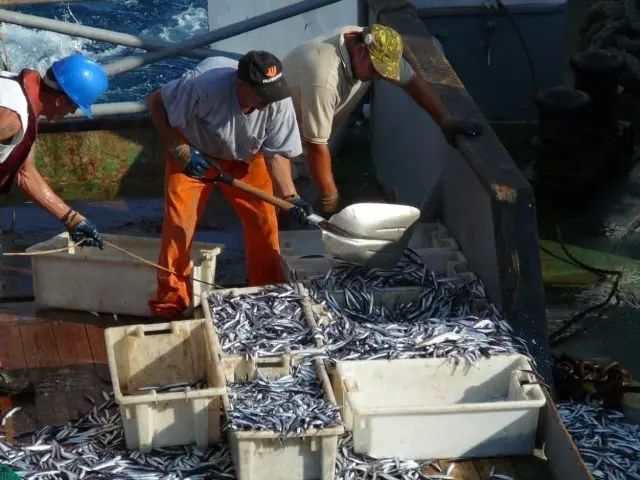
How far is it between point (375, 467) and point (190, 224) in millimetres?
2303

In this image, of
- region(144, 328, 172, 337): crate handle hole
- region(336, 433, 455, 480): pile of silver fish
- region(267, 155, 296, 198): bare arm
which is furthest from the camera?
region(267, 155, 296, 198): bare arm

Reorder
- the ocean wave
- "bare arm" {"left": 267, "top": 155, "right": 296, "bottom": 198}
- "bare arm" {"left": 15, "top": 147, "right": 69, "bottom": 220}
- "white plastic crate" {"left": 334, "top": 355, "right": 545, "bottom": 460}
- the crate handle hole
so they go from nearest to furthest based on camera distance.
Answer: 1. "white plastic crate" {"left": 334, "top": 355, "right": 545, "bottom": 460}
2. the crate handle hole
3. "bare arm" {"left": 15, "top": 147, "right": 69, "bottom": 220}
4. "bare arm" {"left": 267, "top": 155, "right": 296, "bottom": 198}
5. the ocean wave

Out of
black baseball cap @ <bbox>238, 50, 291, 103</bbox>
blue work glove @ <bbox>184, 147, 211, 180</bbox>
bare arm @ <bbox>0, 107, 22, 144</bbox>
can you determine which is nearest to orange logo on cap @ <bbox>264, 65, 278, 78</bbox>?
black baseball cap @ <bbox>238, 50, 291, 103</bbox>

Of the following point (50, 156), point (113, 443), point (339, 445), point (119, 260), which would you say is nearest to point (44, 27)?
point (50, 156)

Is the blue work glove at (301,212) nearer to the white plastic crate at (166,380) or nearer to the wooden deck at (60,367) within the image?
the white plastic crate at (166,380)

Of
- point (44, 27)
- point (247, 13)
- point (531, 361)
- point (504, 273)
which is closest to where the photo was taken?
point (531, 361)

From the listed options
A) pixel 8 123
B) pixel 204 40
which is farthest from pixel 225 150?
pixel 204 40

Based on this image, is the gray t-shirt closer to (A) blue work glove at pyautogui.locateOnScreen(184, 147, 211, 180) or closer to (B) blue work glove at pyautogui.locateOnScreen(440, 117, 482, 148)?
(A) blue work glove at pyautogui.locateOnScreen(184, 147, 211, 180)

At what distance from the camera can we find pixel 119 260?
7324 mm

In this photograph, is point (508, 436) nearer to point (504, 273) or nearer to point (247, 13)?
point (504, 273)

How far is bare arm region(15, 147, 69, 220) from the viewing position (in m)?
6.60

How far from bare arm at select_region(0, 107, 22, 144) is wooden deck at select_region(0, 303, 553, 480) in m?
1.63

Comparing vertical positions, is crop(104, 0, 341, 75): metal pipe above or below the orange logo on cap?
above

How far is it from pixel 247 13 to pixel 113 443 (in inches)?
306
